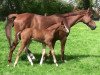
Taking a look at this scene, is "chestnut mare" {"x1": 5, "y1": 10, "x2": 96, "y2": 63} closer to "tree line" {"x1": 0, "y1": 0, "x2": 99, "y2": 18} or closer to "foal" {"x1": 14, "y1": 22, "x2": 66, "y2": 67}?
"foal" {"x1": 14, "y1": 22, "x2": 66, "y2": 67}

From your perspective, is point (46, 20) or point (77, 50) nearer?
point (46, 20)

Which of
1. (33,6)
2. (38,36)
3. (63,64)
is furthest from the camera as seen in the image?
(33,6)

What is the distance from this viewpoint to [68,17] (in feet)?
43.6

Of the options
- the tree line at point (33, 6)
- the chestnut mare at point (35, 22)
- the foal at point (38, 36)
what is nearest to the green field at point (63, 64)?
the foal at point (38, 36)

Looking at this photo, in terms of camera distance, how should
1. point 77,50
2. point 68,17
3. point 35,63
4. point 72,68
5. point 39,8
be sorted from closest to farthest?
point 72,68 < point 35,63 < point 68,17 < point 77,50 < point 39,8

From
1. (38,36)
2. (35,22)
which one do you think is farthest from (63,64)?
(35,22)

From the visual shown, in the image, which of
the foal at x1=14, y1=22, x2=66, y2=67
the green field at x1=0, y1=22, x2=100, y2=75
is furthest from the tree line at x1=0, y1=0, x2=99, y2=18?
the foal at x1=14, y1=22, x2=66, y2=67

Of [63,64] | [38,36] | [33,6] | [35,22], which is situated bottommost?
[33,6]

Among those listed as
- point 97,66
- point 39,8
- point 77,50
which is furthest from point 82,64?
point 39,8

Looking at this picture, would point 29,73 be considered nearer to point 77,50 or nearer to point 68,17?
point 68,17

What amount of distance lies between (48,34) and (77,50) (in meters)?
4.46

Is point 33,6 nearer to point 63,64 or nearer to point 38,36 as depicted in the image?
point 63,64

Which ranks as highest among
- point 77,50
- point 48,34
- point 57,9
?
point 48,34

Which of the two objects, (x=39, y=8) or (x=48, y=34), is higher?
(x=48, y=34)
